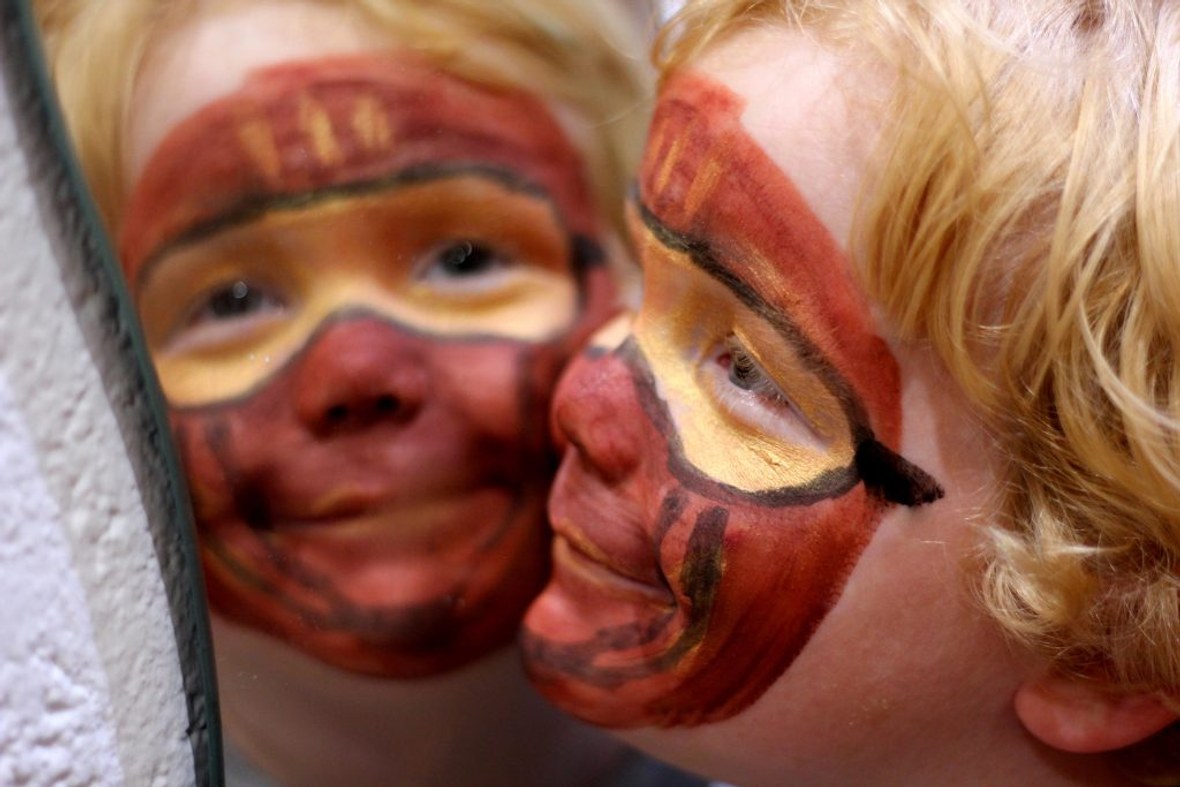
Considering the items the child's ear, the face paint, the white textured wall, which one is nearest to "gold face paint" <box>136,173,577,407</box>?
the face paint

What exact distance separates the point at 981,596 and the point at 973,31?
0.29 meters

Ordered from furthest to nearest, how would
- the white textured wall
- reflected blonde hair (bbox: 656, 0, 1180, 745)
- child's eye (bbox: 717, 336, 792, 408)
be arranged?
child's eye (bbox: 717, 336, 792, 408)
reflected blonde hair (bbox: 656, 0, 1180, 745)
the white textured wall

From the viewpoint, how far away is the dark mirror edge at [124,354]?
41 cm

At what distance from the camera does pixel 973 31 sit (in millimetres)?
580

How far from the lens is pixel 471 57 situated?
722 mm

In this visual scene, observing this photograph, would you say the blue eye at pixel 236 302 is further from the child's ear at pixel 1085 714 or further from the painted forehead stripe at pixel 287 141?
the child's ear at pixel 1085 714

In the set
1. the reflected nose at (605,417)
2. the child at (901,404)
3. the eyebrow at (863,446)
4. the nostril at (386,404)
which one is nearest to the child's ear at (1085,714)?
the child at (901,404)

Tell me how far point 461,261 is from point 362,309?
3.1 inches

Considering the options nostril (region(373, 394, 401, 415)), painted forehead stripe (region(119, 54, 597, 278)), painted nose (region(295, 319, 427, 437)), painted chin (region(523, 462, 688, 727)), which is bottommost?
painted chin (region(523, 462, 688, 727))

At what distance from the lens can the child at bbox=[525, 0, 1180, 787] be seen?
1.84ft

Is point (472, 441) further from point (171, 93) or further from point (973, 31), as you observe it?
point (973, 31)

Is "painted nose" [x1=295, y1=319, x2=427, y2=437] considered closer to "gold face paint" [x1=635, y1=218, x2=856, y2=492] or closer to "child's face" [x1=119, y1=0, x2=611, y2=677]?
"child's face" [x1=119, y1=0, x2=611, y2=677]

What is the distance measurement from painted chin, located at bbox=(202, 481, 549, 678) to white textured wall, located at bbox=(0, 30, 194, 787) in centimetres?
22

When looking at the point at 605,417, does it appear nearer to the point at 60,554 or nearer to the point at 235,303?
the point at 235,303
